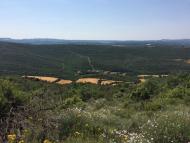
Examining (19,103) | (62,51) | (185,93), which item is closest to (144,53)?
(62,51)

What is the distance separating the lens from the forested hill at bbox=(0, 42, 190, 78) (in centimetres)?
10951

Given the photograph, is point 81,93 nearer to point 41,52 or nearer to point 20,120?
point 20,120

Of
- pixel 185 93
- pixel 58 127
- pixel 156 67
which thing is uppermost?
pixel 58 127

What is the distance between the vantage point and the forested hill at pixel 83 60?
10951 centimetres

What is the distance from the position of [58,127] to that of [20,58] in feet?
402

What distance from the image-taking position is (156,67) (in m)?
124

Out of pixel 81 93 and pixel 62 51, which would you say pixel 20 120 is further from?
pixel 62 51

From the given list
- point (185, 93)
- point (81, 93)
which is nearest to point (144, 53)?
point (81, 93)

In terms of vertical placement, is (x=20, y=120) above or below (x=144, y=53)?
above

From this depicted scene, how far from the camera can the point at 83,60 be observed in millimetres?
134500

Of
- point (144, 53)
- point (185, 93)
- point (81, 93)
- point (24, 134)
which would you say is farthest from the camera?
point (144, 53)

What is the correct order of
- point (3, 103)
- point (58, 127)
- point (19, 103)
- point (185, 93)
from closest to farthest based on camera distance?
point (58, 127)
point (3, 103)
point (19, 103)
point (185, 93)

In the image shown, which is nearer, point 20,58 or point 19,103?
point 19,103

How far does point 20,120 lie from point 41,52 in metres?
152
